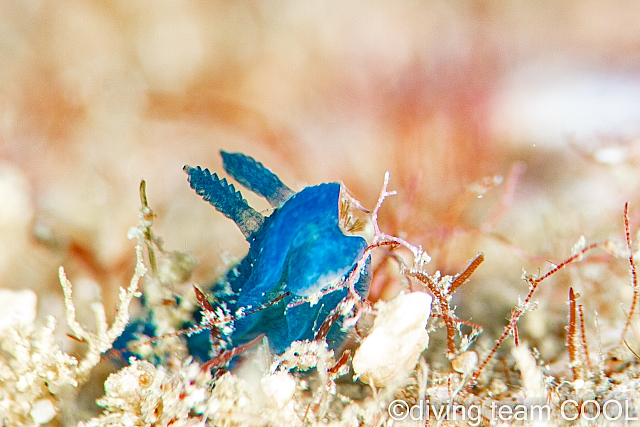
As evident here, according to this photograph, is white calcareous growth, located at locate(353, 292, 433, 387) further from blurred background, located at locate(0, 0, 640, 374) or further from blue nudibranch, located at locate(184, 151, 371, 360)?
blurred background, located at locate(0, 0, 640, 374)

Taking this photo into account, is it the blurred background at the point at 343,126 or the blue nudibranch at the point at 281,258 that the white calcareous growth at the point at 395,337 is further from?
the blurred background at the point at 343,126

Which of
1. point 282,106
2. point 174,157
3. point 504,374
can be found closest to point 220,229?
point 174,157

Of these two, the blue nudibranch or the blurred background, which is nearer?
the blue nudibranch

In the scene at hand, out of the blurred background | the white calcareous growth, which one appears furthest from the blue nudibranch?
the blurred background

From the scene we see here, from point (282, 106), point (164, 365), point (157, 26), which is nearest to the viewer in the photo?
point (164, 365)

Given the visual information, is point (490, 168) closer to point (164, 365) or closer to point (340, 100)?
point (340, 100)

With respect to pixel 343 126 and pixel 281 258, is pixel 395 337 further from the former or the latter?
pixel 343 126
